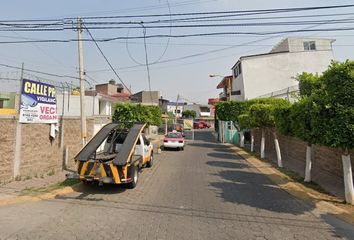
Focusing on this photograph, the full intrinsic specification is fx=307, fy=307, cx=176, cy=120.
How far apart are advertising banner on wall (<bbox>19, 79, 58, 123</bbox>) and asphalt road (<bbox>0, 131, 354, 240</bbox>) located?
10.3 ft

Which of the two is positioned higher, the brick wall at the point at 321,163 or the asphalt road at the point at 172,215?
the brick wall at the point at 321,163

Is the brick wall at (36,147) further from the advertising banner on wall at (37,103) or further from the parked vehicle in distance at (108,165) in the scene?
the parked vehicle in distance at (108,165)

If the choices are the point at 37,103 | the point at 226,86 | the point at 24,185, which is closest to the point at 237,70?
the point at 226,86

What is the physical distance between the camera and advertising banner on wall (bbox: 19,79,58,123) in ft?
34.8

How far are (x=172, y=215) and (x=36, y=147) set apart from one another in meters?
6.33

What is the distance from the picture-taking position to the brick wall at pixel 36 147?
32.0 feet

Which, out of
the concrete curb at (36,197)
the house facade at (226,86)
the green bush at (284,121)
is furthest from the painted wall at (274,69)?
the concrete curb at (36,197)

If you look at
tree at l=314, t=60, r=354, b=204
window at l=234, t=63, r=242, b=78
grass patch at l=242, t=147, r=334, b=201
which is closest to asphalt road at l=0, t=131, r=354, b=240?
grass patch at l=242, t=147, r=334, b=201

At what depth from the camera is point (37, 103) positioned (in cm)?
1126

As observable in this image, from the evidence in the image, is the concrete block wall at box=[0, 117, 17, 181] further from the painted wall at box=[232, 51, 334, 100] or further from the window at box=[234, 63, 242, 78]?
the window at box=[234, 63, 242, 78]

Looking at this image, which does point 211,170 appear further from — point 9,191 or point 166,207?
point 9,191

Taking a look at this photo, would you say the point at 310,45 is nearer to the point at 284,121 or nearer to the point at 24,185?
the point at 284,121

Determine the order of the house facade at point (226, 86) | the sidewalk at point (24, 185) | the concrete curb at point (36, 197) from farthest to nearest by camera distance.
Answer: the house facade at point (226, 86) → the sidewalk at point (24, 185) → the concrete curb at point (36, 197)

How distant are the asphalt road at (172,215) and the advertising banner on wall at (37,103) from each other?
3.15 m
